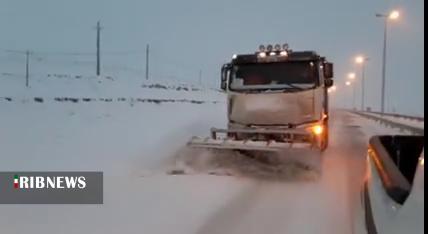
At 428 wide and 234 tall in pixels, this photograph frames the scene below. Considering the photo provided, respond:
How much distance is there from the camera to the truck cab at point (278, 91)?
34.4 ft

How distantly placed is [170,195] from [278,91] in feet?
12.8

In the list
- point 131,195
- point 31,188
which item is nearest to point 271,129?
point 131,195

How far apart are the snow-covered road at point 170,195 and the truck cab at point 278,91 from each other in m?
1.02

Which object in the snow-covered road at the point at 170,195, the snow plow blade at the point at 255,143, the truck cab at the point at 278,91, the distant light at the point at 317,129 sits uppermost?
the truck cab at the point at 278,91

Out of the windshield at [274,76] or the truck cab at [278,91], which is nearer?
the truck cab at [278,91]

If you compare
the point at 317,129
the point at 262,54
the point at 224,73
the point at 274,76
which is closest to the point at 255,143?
the point at 317,129

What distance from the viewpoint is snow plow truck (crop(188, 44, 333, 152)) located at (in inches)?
407

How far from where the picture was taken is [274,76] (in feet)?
36.0

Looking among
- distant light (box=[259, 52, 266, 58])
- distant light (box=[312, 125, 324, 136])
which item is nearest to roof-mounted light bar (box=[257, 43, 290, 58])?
distant light (box=[259, 52, 266, 58])

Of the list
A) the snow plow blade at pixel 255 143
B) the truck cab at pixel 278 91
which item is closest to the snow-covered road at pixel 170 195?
the snow plow blade at pixel 255 143

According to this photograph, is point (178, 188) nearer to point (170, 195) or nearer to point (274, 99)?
point (170, 195)

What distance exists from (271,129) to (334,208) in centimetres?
334

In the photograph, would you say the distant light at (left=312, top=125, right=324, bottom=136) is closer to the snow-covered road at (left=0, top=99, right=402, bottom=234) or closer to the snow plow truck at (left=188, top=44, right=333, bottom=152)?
the snow plow truck at (left=188, top=44, right=333, bottom=152)

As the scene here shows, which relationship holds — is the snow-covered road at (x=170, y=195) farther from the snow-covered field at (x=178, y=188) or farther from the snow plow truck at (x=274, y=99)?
the snow plow truck at (x=274, y=99)
